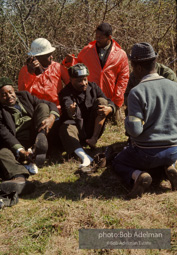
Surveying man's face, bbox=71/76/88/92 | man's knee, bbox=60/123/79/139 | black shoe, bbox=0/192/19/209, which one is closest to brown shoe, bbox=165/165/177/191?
man's knee, bbox=60/123/79/139

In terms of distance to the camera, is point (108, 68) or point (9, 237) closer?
point (9, 237)

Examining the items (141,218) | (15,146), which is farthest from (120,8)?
(141,218)

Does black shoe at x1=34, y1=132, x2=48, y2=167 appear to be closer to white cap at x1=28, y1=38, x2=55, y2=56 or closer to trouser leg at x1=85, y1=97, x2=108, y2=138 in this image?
trouser leg at x1=85, y1=97, x2=108, y2=138

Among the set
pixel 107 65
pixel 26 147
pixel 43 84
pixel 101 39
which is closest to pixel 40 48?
pixel 43 84

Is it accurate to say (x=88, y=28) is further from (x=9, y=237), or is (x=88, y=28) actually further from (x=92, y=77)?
(x=9, y=237)

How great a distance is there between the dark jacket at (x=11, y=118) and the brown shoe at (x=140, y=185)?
168 centimetres

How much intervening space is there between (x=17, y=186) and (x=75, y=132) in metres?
1.28

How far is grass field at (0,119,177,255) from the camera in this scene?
105 inches

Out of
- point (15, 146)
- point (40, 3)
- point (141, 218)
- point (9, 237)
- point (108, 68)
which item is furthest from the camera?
point (40, 3)

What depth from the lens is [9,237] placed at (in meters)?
2.80

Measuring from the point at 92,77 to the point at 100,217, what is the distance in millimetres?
3261

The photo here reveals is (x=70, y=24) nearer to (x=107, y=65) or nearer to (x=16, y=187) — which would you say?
(x=107, y=65)

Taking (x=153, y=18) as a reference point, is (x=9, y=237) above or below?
below

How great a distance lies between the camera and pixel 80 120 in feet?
15.1
